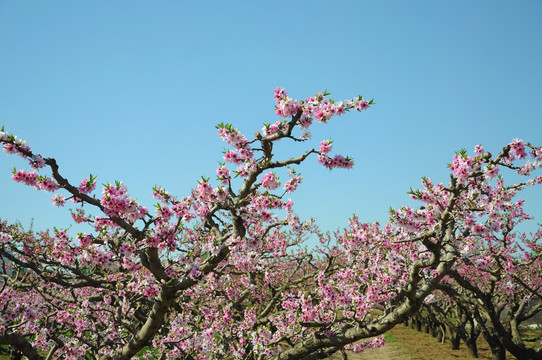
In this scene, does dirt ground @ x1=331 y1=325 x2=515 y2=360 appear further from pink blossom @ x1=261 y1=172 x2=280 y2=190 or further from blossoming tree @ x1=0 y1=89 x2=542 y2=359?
pink blossom @ x1=261 y1=172 x2=280 y2=190

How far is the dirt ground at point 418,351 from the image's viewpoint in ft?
55.0

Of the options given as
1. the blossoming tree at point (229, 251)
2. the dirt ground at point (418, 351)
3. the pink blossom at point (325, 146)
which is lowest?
the dirt ground at point (418, 351)

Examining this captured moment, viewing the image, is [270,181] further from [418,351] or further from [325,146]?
[418,351]

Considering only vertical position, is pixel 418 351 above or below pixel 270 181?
below

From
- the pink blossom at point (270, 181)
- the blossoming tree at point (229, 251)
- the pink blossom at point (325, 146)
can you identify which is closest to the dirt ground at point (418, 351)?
the blossoming tree at point (229, 251)

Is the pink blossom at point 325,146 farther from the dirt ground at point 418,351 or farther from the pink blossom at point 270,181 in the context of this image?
the dirt ground at point 418,351

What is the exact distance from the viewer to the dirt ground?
659 inches

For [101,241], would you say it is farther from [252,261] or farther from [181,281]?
[252,261]

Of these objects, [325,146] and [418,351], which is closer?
[325,146]

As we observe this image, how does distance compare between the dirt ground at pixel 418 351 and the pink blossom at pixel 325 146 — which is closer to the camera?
the pink blossom at pixel 325 146

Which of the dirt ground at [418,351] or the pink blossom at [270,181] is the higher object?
the pink blossom at [270,181]

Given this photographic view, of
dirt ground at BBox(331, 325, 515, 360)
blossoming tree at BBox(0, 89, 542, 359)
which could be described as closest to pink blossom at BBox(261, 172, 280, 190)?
blossoming tree at BBox(0, 89, 542, 359)

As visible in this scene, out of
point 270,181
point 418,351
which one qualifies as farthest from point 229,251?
point 418,351

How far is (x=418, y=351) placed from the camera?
1838cm
